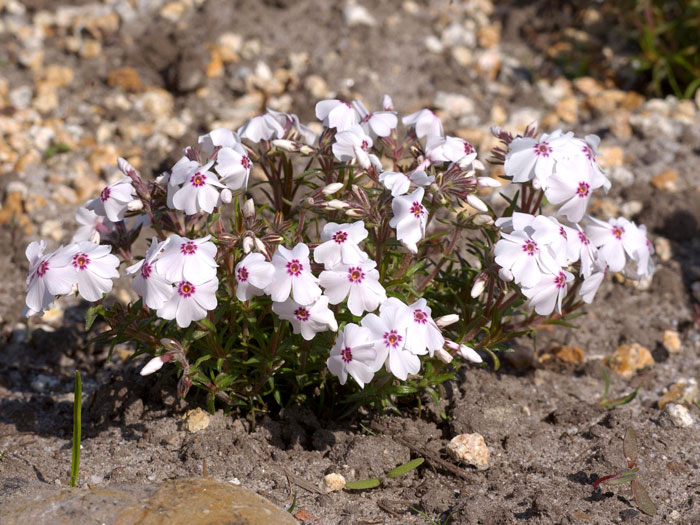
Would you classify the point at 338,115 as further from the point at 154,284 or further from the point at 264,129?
the point at 154,284

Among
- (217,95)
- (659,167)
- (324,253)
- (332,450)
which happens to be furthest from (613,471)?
(217,95)

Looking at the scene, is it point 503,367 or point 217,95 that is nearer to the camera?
point 503,367

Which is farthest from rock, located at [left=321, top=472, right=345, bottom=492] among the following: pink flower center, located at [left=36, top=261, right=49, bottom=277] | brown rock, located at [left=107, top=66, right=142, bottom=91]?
brown rock, located at [left=107, top=66, right=142, bottom=91]

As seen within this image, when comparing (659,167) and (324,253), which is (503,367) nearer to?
(324,253)

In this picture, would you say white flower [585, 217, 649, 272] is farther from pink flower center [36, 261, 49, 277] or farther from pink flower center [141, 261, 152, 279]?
pink flower center [36, 261, 49, 277]

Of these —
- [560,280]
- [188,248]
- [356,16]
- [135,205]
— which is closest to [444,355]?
[560,280]

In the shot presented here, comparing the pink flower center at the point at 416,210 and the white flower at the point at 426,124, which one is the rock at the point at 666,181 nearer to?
the white flower at the point at 426,124
